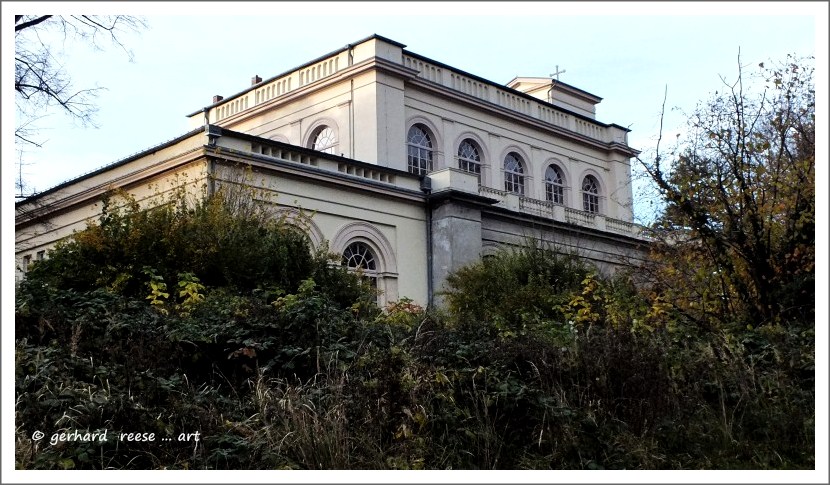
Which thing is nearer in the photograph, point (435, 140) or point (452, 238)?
point (452, 238)

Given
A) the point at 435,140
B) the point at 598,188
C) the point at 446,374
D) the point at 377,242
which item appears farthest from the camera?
the point at 598,188

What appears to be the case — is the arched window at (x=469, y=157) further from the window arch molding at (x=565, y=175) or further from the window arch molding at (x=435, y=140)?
the window arch molding at (x=565, y=175)

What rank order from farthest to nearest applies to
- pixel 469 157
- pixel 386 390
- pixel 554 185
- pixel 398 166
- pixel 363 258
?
pixel 554 185 < pixel 469 157 < pixel 398 166 < pixel 363 258 < pixel 386 390

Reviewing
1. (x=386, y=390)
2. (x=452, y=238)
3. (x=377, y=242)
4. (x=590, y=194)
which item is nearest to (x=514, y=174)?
(x=590, y=194)

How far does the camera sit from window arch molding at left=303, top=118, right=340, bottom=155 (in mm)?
24109

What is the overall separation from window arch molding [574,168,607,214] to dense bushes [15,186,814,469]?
19.8m

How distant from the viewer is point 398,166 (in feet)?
75.5

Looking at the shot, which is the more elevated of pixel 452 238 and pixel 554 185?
pixel 554 185

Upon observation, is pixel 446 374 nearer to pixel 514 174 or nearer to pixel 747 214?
pixel 747 214

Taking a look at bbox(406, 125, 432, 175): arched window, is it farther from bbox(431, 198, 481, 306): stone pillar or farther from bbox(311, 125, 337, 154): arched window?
bbox(431, 198, 481, 306): stone pillar

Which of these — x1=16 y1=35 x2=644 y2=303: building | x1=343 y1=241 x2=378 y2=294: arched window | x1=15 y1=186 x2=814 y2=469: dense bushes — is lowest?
x1=15 y1=186 x2=814 y2=469: dense bushes

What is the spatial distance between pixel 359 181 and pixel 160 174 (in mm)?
4240

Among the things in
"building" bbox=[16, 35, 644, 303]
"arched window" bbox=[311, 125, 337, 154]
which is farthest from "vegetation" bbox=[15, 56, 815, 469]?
"arched window" bbox=[311, 125, 337, 154]

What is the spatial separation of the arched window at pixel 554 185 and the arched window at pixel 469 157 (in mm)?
3278
